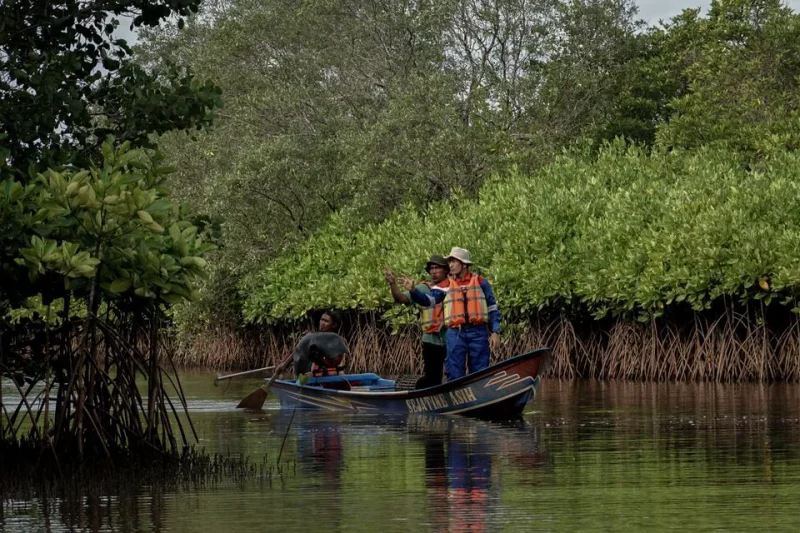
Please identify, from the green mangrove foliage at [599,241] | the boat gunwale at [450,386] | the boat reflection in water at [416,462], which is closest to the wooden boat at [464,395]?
the boat gunwale at [450,386]

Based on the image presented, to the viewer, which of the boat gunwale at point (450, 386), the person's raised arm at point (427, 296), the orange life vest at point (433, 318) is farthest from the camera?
the orange life vest at point (433, 318)

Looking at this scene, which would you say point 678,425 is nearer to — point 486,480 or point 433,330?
point 433,330

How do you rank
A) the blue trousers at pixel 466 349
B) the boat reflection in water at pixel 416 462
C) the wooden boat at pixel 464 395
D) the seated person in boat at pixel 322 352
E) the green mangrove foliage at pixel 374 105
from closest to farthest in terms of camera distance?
the boat reflection in water at pixel 416 462 → the wooden boat at pixel 464 395 → the blue trousers at pixel 466 349 → the seated person in boat at pixel 322 352 → the green mangrove foliage at pixel 374 105

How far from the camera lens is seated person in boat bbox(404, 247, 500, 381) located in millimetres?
17844

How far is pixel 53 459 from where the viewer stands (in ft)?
39.1

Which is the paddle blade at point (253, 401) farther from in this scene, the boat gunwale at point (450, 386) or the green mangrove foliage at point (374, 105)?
the green mangrove foliage at point (374, 105)

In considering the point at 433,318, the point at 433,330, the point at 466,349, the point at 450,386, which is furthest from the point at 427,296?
the point at 433,330

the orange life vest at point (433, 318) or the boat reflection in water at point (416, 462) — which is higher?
the orange life vest at point (433, 318)

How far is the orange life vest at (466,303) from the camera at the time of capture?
17844 millimetres

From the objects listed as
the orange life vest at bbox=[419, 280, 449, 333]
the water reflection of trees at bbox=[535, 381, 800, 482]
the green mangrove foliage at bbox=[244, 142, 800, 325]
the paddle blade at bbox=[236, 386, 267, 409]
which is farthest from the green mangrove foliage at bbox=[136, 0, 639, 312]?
the orange life vest at bbox=[419, 280, 449, 333]

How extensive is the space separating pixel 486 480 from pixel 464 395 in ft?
21.3

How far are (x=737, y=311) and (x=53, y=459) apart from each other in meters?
17.5

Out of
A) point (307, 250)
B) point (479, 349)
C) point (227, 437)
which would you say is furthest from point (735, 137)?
point (227, 437)

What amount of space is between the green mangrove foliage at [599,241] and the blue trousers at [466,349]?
8.11 meters
